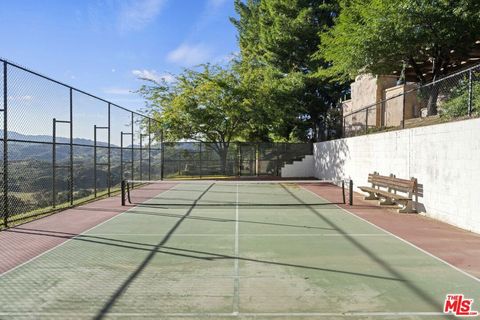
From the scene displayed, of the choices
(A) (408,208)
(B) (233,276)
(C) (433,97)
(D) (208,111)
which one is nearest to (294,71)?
(D) (208,111)

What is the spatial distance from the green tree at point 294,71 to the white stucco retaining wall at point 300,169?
219 cm

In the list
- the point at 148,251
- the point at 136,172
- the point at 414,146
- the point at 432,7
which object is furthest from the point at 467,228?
the point at 136,172

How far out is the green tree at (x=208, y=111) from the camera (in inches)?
1088

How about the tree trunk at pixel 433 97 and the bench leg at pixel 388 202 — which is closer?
the bench leg at pixel 388 202

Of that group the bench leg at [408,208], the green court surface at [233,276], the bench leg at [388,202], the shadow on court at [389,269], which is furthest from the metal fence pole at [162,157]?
the shadow on court at [389,269]

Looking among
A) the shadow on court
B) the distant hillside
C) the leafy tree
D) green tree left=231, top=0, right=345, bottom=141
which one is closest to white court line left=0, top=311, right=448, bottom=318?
the shadow on court

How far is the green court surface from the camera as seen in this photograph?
4.41 meters

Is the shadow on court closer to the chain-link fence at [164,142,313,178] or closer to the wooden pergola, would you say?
the wooden pergola

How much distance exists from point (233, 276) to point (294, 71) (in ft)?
90.4

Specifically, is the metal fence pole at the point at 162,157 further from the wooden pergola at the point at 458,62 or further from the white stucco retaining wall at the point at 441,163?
the wooden pergola at the point at 458,62

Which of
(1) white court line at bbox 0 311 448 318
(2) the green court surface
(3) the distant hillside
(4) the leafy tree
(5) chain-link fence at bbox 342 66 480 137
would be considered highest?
(4) the leafy tree

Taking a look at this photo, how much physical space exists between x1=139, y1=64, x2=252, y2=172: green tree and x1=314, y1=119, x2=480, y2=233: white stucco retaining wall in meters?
14.1

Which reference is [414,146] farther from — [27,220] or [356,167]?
[27,220]

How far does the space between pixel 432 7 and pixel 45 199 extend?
47.2ft
